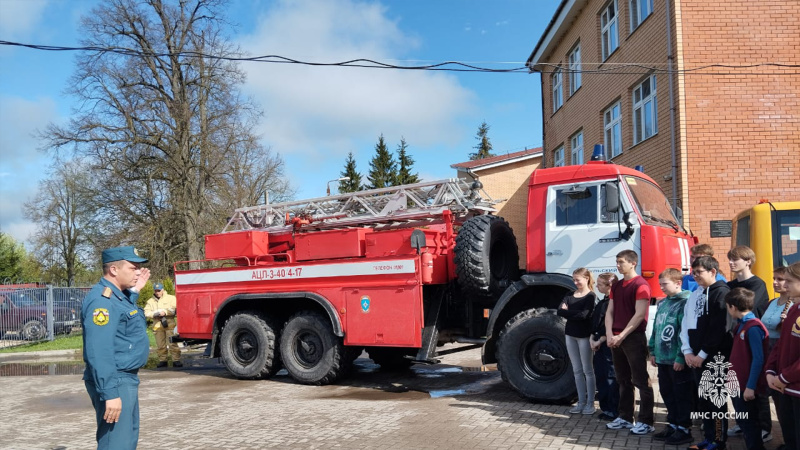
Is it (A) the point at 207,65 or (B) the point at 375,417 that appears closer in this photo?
(B) the point at 375,417

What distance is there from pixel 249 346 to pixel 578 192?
5714 millimetres

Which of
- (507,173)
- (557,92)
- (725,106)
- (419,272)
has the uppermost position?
(557,92)

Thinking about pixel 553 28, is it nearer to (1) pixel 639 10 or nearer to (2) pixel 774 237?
(1) pixel 639 10

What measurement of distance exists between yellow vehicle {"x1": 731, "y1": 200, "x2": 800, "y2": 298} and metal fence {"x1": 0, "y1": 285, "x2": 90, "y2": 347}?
735 inches

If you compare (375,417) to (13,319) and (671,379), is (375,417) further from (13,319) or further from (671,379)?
(13,319)

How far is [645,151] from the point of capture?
45.9 feet

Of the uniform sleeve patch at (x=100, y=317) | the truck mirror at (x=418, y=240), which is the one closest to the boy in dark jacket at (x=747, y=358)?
the truck mirror at (x=418, y=240)

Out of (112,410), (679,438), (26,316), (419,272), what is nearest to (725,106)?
(419,272)

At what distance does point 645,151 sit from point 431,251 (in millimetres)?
7320

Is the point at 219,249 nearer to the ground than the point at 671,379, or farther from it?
farther from it

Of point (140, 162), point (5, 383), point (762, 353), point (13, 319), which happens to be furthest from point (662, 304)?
point (140, 162)

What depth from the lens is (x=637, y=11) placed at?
48.6 ft

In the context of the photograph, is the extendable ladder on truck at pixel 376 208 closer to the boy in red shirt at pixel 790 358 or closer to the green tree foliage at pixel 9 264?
the boy in red shirt at pixel 790 358

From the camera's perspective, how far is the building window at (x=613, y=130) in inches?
643
